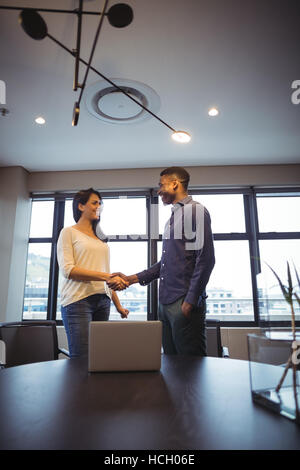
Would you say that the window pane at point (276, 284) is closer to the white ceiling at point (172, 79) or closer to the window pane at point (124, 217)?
the white ceiling at point (172, 79)

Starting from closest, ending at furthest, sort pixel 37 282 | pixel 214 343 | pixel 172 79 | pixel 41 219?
1. pixel 214 343
2. pixel 172 79
3. pixel 37 282
4. pixel 41 219

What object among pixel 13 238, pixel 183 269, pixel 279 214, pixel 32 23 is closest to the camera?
pixel 32 23

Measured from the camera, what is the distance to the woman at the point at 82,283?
6.01 ft

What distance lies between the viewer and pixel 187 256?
1.82m

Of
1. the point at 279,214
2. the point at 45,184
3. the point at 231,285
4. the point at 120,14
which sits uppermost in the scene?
the point at 45,184

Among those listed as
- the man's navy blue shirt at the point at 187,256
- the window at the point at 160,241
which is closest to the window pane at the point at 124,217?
the window at the point at 160,241

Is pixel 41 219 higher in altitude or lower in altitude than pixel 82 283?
higher

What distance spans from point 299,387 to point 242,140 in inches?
133

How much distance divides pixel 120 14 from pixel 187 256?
4.19ft

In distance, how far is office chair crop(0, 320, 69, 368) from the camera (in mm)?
2021

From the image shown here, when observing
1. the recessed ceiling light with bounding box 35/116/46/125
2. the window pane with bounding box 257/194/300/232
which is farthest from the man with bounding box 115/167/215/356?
the window pane with bounding box 257/194/300/232

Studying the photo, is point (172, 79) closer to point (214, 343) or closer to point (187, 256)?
point (187, 256)

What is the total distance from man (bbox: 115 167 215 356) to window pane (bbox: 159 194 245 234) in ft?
7.71

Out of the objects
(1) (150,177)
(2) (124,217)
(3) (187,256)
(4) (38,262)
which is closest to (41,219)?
(4) (38,262)
